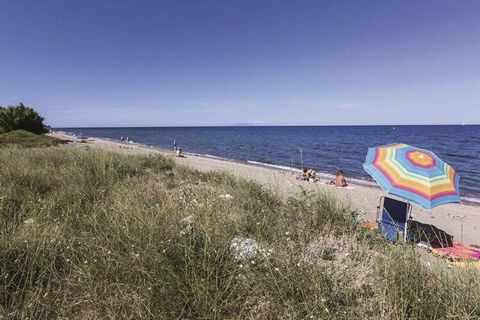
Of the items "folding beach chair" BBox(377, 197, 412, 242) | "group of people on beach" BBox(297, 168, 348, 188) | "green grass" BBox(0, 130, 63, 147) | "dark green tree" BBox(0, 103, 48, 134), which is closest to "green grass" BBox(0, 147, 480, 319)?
"folding beach chair" BBox(377, 197, 412, 242)

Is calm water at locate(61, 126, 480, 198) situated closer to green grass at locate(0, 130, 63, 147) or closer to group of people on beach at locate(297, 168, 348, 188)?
group of people on beach at locate(297, 168, 348, 188)

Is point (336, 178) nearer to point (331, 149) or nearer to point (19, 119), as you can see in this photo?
point (331, 149)

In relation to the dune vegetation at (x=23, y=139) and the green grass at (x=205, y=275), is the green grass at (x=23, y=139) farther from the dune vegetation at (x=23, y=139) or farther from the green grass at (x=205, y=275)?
the green grass at (x=205, y=275)

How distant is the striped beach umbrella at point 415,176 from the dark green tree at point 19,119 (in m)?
32.4

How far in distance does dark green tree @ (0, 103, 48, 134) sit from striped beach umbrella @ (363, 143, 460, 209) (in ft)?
106

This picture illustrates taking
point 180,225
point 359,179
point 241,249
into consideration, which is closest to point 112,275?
point 180,225

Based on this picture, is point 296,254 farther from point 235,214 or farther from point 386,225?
point 386,225

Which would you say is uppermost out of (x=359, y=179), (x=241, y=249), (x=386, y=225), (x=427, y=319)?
(x=241, y=249)

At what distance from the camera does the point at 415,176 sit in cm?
491

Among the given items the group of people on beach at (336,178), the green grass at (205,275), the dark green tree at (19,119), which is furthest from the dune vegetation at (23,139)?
the green grass at (205,275)

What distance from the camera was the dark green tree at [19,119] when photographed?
25766mm

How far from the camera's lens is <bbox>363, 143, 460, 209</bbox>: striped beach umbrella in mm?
4668

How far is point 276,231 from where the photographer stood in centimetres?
342

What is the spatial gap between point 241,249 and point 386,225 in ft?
14.8
